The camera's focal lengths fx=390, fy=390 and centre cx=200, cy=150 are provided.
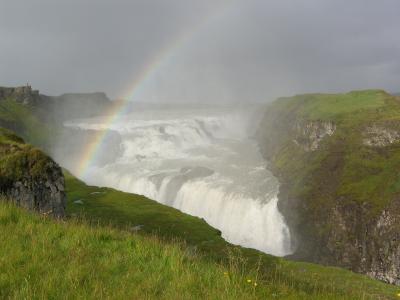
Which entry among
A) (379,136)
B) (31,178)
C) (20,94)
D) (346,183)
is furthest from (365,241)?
(20,94)

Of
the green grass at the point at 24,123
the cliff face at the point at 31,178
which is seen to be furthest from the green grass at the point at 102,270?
the green grass at the point at 24,123

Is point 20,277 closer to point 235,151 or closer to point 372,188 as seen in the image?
point 372,188

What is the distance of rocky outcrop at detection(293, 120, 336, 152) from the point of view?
101 meters

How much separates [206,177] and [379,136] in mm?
41175

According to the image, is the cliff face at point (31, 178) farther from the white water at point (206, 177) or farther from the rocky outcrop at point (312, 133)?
the rocky outcrop at point (312, 133)

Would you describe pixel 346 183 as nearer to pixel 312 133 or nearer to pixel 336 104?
pixel 312 133

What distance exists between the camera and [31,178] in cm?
2773

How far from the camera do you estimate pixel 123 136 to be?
141 meters

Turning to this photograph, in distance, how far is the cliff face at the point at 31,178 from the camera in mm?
26688

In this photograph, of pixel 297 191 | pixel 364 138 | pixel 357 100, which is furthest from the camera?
pixel 357 100

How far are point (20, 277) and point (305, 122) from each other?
4405 inches

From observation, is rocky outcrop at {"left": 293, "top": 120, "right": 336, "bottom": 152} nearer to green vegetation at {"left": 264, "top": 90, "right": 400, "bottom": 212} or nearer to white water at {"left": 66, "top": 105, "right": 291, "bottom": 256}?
green vegetation at {"left": 264, "top": 90, "right": 400, "bottom": 212}

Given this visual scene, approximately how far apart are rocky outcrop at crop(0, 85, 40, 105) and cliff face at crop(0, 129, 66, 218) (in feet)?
577

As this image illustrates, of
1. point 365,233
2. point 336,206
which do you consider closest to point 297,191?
point 336,206
